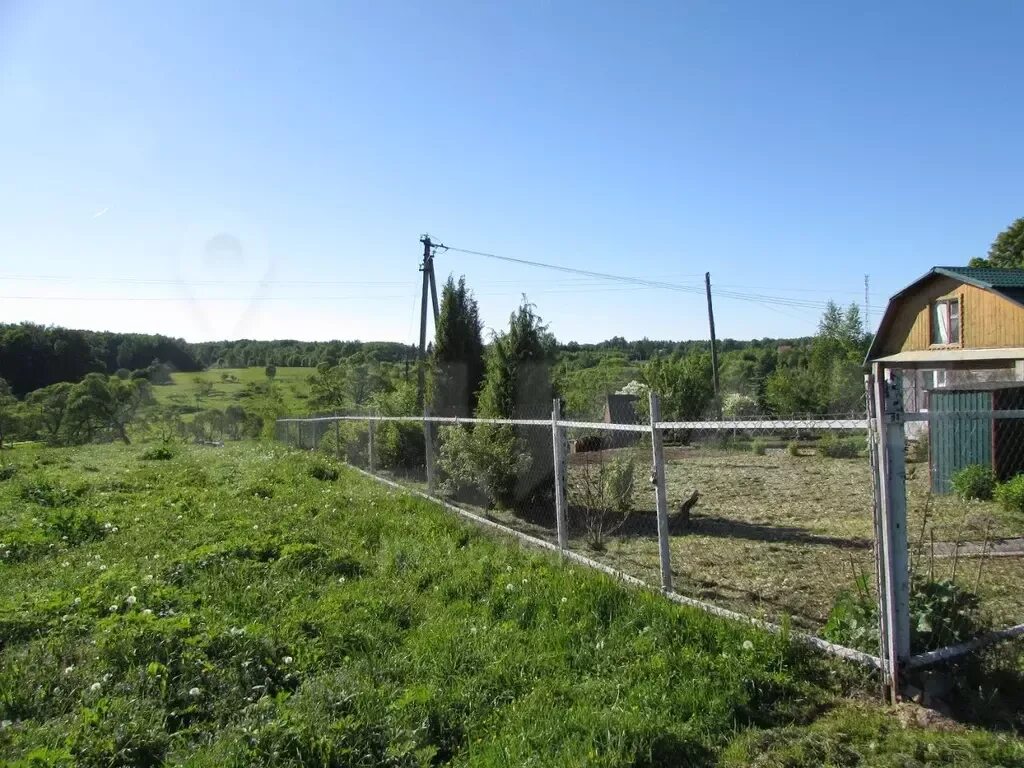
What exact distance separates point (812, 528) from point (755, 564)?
7.48 feet

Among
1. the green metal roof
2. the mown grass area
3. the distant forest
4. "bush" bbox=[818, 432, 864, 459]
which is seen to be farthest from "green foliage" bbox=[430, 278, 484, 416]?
the distant forest

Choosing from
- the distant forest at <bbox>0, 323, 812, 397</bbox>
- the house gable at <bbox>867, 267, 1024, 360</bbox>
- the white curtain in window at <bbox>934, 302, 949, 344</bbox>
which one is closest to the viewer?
the house gable at <bbox>867, 267, 1024, 360</bbox>

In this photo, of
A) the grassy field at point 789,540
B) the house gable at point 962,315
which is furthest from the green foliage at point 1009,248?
the grassy field at point 789,540

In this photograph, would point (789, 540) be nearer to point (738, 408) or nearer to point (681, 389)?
point (681, 389)

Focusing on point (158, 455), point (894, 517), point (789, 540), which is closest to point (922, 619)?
point (894, 517)

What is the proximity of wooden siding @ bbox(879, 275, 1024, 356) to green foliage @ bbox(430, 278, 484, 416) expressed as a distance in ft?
61.9

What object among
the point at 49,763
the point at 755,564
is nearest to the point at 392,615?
the point at 49,763

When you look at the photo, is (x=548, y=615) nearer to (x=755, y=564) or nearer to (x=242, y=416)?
(x=755, y=564)

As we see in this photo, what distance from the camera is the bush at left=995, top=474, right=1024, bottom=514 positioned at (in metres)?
9.13

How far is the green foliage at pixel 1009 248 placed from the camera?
39188 millimetres

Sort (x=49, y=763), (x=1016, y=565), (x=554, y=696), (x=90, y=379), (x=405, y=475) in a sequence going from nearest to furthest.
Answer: (x=49, y=763) < (x=554, y=696) < (x=1016, y=565) < (x=405, y=475) < (x=90, y=379)

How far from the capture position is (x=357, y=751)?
10.3 ft

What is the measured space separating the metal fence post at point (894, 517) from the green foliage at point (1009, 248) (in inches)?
1655

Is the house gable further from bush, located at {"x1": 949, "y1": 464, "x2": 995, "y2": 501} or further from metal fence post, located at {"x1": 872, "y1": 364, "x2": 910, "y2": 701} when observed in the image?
metal fence post, located at {"x1": 872, "y1": 364, "x2": 910, "y2": 701}
